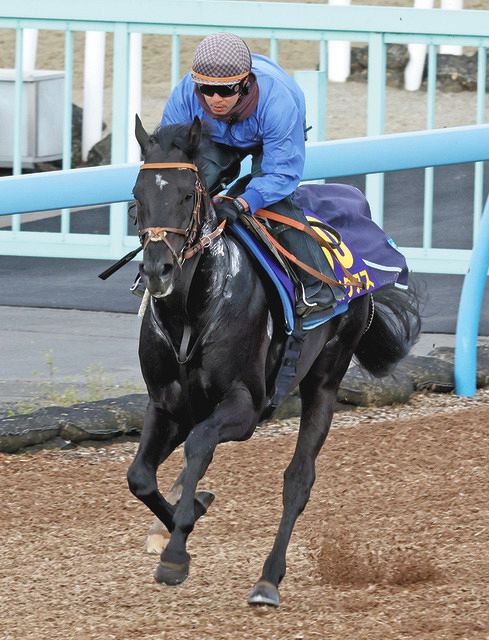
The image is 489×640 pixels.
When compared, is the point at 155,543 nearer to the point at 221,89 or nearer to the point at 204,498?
the point at 204,498

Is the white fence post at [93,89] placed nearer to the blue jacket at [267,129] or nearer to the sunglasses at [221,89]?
the blue jacket at [267,129]

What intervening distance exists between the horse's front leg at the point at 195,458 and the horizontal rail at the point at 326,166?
1.81 m

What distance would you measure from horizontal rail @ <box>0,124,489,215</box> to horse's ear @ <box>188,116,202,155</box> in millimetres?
1852

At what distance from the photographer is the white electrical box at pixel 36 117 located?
44.6 ft

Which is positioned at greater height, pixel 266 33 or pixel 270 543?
pixel 266 33

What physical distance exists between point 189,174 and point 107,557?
165 centimetres

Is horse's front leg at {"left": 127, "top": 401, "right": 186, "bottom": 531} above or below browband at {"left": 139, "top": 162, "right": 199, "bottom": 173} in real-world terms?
below

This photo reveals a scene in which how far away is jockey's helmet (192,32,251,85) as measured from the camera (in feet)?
15.2

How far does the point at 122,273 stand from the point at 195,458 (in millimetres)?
6127

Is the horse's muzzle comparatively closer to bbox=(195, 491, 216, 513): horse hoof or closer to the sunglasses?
the sunglasses

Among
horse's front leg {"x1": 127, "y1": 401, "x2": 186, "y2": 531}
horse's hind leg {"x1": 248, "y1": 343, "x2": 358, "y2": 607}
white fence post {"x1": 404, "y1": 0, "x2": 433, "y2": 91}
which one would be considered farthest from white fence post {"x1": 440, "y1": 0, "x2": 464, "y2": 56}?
horse's front leg {"x1": 127, "y1": 401, "x2": 186, "y2": 531}

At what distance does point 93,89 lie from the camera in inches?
570

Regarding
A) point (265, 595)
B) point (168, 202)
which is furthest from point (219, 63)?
point (265, 595)

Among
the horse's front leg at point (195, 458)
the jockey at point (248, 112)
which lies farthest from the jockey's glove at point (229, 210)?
the horse's front leg at point (195, 458)
